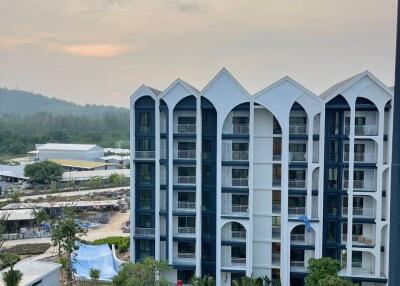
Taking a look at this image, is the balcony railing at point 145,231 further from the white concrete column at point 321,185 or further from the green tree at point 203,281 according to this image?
the white concrete column at point 321,185

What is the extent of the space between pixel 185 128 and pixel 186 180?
300 centimetres

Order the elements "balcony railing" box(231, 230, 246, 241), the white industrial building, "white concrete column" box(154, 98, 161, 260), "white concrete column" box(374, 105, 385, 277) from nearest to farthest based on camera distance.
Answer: "white concrete column" box(374, 105, 385, 277), "balcony railing" box(231, 230, 246, 241), "white concrete column" box(154, 98, 161, 260), the white industrial building

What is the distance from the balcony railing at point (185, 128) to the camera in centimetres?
2484

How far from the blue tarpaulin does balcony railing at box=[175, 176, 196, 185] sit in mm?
6385

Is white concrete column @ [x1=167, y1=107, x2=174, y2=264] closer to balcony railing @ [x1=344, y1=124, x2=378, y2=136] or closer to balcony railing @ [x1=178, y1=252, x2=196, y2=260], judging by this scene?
balcony railing @ [x1=178, y1=252, x2=196, y2=260]

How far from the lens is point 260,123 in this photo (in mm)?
24312

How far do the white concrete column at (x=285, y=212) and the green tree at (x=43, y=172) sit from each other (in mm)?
41768

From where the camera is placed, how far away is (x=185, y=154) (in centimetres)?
2477

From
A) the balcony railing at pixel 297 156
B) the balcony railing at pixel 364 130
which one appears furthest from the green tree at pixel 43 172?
the balcony railing at pixel 364 130

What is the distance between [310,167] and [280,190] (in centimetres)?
215

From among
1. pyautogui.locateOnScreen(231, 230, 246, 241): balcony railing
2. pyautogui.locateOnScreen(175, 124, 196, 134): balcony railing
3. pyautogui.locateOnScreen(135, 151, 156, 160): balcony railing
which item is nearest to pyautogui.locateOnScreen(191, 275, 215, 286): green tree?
pyautogui.locateOnScreen(231, 230, 246, 241): balcony railing

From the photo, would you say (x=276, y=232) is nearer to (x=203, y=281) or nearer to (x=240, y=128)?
(x=203, y=281)

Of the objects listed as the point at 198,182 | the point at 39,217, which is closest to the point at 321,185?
the point at 198,182

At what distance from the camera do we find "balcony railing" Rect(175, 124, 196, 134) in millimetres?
24844
